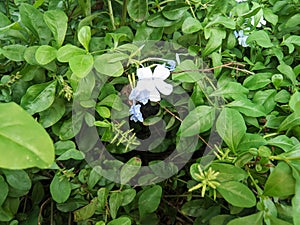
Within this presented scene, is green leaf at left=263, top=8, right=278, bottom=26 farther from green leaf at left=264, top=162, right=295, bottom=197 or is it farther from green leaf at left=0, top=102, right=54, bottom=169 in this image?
green leaf at left=0, top=102, right=54, bottom=169

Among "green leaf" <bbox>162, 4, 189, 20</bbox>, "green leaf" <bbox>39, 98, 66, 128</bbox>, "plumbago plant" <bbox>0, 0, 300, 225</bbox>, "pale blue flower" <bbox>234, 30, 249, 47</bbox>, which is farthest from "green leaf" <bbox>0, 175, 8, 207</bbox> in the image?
"pale blue flower" <bbox>234, 30, 249, 47</bbox>

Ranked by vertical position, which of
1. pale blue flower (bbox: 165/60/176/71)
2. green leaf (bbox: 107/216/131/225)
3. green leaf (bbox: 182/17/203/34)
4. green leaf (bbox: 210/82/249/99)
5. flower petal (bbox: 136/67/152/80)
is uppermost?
green leaf (bbox: 182/17/203/34)

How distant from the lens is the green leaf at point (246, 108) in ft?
2.19

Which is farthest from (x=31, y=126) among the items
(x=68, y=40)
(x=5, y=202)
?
(x=68, y=40)

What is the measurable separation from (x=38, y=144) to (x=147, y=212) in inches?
13.6

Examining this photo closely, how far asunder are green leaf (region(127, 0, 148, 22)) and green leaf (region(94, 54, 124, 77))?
0.18 m

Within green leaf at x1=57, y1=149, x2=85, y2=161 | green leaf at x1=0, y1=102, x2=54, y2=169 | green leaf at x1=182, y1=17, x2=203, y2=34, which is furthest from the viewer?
green leaf at x1=182, y1=17, x2=203, y2=34

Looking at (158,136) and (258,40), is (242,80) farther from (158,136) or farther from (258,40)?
(158,136)

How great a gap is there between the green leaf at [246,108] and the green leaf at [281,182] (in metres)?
0.14

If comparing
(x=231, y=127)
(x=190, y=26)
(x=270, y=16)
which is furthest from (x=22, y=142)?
(x=270, y=16)

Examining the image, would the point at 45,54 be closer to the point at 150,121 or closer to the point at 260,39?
the point at 150,121

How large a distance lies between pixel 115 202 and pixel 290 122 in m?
0.31

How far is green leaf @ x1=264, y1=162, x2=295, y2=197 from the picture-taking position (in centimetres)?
54

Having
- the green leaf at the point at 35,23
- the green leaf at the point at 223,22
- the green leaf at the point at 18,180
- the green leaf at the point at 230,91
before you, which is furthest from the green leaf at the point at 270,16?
the green leaf at the point at 18,180
